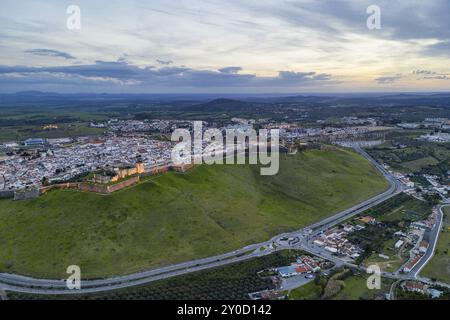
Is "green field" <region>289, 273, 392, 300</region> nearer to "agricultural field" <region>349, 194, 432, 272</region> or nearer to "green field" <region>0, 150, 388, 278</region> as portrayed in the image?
"agricultural field" <region>349, 194, 432, 272</region>

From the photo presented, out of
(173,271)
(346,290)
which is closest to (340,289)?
(346,290)

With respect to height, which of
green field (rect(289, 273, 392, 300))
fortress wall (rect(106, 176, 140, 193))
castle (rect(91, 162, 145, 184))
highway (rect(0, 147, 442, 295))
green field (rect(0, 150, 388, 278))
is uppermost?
castle (rect(91, 162, 145, 184))

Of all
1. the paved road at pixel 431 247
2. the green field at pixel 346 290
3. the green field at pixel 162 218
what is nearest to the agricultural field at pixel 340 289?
the green field at pixel 346 290

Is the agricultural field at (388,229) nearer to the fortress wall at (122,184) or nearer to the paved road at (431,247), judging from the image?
the paved road at (431,247)

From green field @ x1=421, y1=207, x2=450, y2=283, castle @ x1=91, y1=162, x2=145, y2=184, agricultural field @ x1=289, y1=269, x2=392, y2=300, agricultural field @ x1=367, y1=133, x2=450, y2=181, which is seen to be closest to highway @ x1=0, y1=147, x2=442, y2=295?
agricultural field @ x1=289, y1=269, x2=392, y2=300

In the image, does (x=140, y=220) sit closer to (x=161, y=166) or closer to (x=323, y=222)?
(x=161, y=166)
